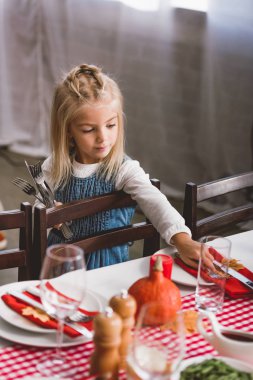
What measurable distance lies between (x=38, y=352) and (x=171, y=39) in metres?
3.01

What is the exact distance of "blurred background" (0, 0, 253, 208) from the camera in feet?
12.7

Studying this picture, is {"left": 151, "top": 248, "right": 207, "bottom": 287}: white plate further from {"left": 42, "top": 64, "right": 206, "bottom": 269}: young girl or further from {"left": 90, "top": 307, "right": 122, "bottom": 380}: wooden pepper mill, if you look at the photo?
{"left": 90, "top": 307, "right": 122, "bottom": 380}: wooden pepper mill

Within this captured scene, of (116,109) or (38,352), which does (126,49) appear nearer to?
(116,109)

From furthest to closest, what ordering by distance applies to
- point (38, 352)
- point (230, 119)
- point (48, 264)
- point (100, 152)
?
point (230, 119), point (100, 152), point (38, 352), point (48, 264)

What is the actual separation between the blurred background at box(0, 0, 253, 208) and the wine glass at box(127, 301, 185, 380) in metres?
2.87

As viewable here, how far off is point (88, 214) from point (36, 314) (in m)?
0.51

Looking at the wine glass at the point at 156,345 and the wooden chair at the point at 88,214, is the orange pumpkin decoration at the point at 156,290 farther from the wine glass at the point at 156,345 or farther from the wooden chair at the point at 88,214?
the wooden chair at the point at 88,214

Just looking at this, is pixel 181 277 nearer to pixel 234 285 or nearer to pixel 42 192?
pixel 234 285

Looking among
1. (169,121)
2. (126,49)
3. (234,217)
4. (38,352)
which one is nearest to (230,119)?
(169,121)

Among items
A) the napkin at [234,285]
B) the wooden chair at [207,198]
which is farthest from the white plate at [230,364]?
the wooden chair at [207,198]

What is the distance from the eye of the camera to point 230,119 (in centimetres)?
394

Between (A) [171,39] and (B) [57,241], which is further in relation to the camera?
(A) [171,39]

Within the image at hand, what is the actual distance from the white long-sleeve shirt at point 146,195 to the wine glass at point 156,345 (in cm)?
77

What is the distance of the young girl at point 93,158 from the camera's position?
211 cm
